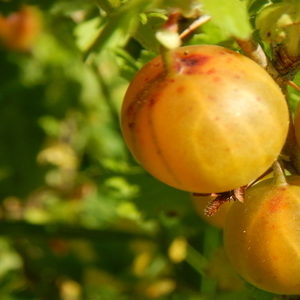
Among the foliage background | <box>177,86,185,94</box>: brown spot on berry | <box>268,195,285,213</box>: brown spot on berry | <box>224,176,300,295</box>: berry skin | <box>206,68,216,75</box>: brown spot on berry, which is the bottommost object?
the foliage background

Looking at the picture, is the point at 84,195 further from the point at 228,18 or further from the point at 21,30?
the point at 228,18

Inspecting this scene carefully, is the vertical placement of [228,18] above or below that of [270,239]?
above

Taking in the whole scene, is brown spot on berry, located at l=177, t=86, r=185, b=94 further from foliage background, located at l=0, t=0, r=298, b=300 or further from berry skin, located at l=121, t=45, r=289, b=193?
foliage background, located at l=0, t=0, r=298, b=300

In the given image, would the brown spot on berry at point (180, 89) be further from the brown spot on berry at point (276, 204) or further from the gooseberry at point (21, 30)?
the gooseberry at point (21, 30)

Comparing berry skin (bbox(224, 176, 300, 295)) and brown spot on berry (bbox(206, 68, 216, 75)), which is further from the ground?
brown spot on berry (bbox(206, 68, 216, 75))

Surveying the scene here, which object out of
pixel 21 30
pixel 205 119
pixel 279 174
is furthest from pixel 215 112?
pixel 21 30

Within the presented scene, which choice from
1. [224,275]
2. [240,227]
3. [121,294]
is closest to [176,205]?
[224,275]

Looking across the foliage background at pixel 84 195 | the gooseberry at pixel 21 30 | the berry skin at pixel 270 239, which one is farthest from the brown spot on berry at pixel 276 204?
the gooseberry at pixel 21 30

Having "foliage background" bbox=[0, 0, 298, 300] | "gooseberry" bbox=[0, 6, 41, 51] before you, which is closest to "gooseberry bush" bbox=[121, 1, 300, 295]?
"foliage background" bbox=[0, 0, 298, 300]

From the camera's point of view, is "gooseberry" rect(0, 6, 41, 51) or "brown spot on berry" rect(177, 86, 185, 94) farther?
"gooseberry" rect(0, 6, 41, 51)
